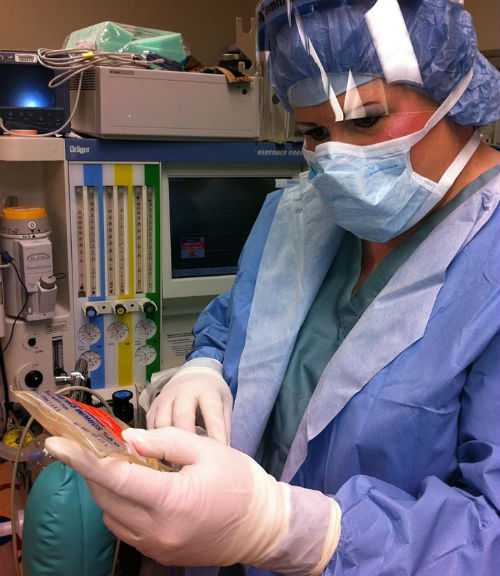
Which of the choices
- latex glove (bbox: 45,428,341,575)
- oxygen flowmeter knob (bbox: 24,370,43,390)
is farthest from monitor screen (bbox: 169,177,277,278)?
latex glove (bbox: 45,428,341,575)

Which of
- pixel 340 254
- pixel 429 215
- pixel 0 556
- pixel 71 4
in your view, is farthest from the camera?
pixel 71 4

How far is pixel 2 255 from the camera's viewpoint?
142 centimetres

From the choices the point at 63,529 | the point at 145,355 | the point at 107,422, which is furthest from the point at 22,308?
the point at 107,422

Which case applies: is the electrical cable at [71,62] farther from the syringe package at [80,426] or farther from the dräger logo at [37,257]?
the syringe package at [80,426]

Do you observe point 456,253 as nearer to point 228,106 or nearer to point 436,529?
point 436,529

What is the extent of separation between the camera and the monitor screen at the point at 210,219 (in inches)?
63.6

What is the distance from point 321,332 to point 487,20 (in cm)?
124

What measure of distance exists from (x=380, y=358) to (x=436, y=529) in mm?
218

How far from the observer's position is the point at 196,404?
0.91 m

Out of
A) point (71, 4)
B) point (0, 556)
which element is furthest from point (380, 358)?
point (71, 4)

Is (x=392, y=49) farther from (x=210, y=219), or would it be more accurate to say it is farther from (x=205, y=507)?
(x=210, y=219)

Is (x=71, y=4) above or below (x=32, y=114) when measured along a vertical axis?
above

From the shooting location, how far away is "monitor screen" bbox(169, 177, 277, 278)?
162 cm

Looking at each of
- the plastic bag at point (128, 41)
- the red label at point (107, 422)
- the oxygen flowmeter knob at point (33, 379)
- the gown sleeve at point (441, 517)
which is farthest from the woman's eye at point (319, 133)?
the oxygen flowmeter knob at point (33, 379)
